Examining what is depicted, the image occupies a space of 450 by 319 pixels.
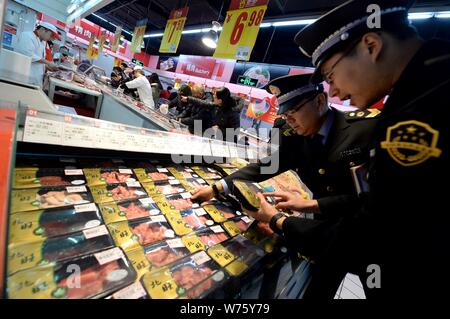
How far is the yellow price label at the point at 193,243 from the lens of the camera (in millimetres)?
1036

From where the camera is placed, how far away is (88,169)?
1.30 meters

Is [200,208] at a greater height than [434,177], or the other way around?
[434,177]

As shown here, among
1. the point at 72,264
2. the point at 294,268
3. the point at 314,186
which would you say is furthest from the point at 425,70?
the point at 72,264

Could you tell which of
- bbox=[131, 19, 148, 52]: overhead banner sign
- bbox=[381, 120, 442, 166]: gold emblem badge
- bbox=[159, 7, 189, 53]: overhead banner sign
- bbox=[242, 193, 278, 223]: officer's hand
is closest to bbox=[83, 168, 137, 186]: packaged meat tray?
bbox=[242, 193, 278, 223]: officer's hand

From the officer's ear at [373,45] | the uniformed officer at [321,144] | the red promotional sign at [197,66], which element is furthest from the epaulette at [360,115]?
the red promotional sign at [197,66]

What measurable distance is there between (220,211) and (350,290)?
272 cm

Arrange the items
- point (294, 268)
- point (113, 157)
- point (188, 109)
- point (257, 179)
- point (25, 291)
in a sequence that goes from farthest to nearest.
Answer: point (188, 109) → point (257, 179) → point (113, 157) → point (294, 268) → point (25, 291)

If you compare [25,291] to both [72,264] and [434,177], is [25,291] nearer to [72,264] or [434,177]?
[72,264]

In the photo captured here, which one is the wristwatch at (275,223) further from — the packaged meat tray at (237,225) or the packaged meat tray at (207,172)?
the packaged meat tray at (207,172)

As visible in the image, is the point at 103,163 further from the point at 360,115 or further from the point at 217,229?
the point at 360,115

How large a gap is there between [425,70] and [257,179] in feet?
3.87

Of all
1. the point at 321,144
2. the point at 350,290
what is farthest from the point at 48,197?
the point at 350,290

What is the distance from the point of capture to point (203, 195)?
144cm

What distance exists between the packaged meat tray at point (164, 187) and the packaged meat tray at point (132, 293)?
2.11ft
